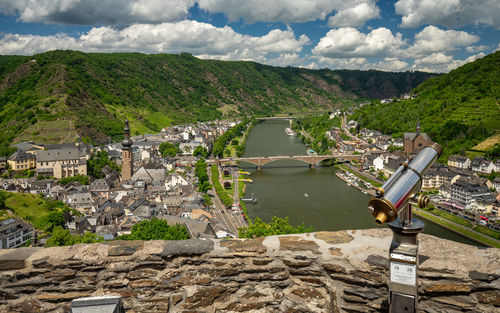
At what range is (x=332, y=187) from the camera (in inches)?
1414

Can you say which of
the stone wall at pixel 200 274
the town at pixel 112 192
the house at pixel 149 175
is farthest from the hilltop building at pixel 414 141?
the stone wall at pixel 200 274

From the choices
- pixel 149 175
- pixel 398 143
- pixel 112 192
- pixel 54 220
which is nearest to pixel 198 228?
pixel 54 220

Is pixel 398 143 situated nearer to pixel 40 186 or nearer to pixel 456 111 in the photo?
pixel 456 111

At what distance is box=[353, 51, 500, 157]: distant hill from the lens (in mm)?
51219

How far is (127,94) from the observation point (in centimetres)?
9425

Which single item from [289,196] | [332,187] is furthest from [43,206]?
[332,187]

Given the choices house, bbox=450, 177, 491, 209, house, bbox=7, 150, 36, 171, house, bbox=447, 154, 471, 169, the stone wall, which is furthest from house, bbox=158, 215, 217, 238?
house, bbox=447, 154, 471, 169

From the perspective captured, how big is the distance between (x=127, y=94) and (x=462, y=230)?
88462mm

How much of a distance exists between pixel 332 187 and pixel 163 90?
296 ft

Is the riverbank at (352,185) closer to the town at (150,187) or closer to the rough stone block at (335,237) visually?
the town at (150,187)

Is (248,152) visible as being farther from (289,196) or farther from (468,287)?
(468,287)

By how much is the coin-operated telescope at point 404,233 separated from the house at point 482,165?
44.1 metres

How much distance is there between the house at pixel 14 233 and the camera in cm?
1911

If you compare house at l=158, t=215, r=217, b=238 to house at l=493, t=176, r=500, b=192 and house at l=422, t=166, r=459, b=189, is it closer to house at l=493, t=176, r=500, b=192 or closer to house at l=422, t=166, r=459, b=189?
house at l=422, t=166, r=459, b=189
